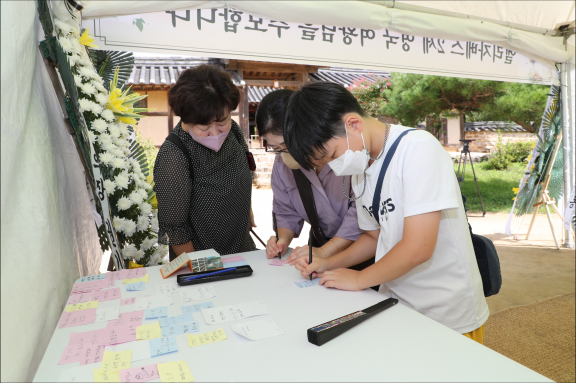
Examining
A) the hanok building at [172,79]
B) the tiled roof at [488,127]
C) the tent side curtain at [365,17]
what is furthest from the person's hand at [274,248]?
the tiled roof at [488,127]

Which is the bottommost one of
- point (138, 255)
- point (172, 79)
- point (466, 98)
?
point (138, 255)

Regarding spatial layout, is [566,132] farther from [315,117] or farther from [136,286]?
[136,286]

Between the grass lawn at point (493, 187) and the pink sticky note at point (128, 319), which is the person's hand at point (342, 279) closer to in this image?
the pink sticky note at point (128, 319)

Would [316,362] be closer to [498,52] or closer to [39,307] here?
[39,307]

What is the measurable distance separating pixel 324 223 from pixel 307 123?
24.9 inches

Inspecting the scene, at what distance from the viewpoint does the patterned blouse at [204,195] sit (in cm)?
151

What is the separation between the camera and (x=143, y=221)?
5.38 feet

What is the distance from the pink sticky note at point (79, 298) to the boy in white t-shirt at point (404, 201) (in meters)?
0.65

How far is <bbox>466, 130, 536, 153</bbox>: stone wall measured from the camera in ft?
33.7

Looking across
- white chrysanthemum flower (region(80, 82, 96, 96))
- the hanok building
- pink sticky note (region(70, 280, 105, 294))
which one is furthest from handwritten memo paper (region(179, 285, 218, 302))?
the hanok building

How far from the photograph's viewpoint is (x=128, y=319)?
93 centimetres

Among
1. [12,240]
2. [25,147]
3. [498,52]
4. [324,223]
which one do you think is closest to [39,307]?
[12,240]

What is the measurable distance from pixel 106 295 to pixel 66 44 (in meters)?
0.94

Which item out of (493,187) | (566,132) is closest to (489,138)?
(493,187)
